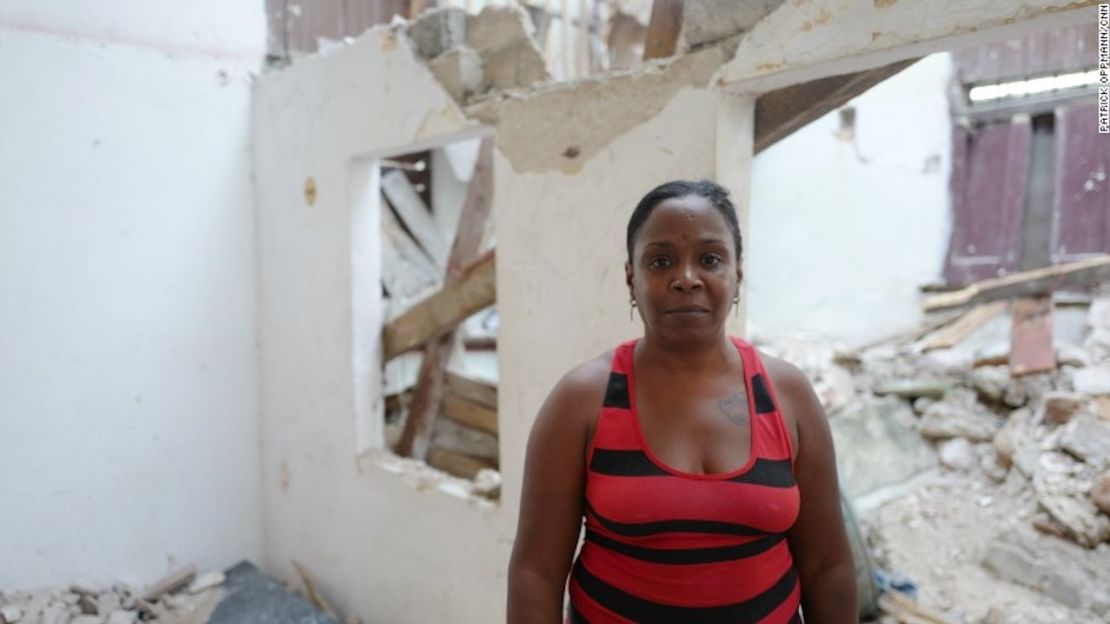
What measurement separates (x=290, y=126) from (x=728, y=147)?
2410 millimetres

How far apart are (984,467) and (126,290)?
4.69 m

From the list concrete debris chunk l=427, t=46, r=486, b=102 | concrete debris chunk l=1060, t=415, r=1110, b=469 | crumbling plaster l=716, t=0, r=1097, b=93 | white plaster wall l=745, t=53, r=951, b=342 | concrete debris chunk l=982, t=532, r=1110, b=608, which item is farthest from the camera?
white plaster wall l=745, t=53, r=951, b=342

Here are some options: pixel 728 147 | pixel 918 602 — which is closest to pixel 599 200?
pixel 728 147

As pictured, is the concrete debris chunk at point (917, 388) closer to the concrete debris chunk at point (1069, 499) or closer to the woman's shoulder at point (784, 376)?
the concrete debris chunk at point (1069, 499)

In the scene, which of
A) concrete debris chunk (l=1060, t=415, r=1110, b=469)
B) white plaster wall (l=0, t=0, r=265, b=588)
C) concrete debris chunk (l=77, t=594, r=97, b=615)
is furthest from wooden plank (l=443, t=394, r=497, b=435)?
concrete debris chunk (l=1060, t=415, r=1110, b=469)

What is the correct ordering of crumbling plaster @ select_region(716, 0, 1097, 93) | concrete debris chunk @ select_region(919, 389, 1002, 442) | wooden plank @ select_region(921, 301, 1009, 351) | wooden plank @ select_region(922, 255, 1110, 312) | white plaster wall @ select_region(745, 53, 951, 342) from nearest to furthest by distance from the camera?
crumbling plaster @ select_region(716, 0, 1097, 93) < concrete debris chunk @ select_region(919, 389, 1002, 442) < wooden plank @ select_region(922, 255, 1110, 312) < wooden plank @ select_region(921, 301, 1009, 351) < white plaster wall @ select_region(745, 53, 951, 342)

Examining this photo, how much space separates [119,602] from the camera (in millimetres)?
3242

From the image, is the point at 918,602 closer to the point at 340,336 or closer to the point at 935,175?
the point at 340,336

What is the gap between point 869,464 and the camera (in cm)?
396

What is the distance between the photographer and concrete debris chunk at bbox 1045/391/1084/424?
3617 mm

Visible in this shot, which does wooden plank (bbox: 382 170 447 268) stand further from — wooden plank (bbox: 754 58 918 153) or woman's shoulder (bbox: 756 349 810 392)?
woman's shoulder (bbox: 756 349 810 392)

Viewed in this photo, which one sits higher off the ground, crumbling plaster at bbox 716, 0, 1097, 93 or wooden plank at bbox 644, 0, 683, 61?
wooden plank at bbox 644, 0, 683, 61

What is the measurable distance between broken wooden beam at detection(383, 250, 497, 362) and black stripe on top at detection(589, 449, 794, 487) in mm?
1783

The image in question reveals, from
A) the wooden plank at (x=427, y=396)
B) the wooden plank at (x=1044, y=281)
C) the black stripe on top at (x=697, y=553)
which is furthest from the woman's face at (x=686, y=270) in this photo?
the wooden plank at (x=1044, y=281)
